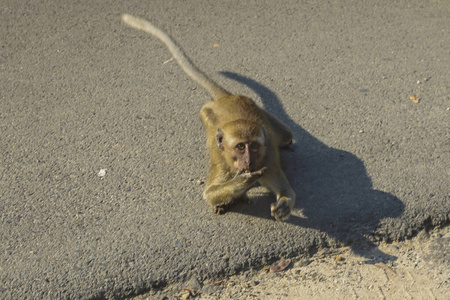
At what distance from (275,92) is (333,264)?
2458 millimetres

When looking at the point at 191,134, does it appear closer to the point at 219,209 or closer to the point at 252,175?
the point at 219,209

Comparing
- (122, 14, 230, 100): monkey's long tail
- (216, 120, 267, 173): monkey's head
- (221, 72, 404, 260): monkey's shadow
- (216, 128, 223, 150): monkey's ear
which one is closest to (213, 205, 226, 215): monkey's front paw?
(221, 72, 404, 260): monkey's shadow

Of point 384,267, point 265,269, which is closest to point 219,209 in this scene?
point 265,269

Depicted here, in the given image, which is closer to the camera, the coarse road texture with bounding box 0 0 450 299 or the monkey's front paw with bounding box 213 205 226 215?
the coarse road texture with bounding box 0 0 450 299

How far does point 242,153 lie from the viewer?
419cm

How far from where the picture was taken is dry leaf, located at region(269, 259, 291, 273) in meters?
4.01

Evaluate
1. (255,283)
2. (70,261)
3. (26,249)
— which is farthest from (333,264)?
(26,249)

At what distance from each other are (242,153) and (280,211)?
50 centimetres

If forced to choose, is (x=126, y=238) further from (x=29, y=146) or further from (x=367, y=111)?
(x=367, y=111)

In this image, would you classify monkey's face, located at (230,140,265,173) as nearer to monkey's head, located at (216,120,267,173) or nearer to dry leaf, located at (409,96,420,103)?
monkey's head, located at (216,120,267,173)

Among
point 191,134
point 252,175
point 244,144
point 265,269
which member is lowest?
point 191,134

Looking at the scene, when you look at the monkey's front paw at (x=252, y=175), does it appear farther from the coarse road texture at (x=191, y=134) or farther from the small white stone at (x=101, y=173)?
the small white stone at (x=101, y=173)

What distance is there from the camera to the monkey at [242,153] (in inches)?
164

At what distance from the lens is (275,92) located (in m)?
6.06
